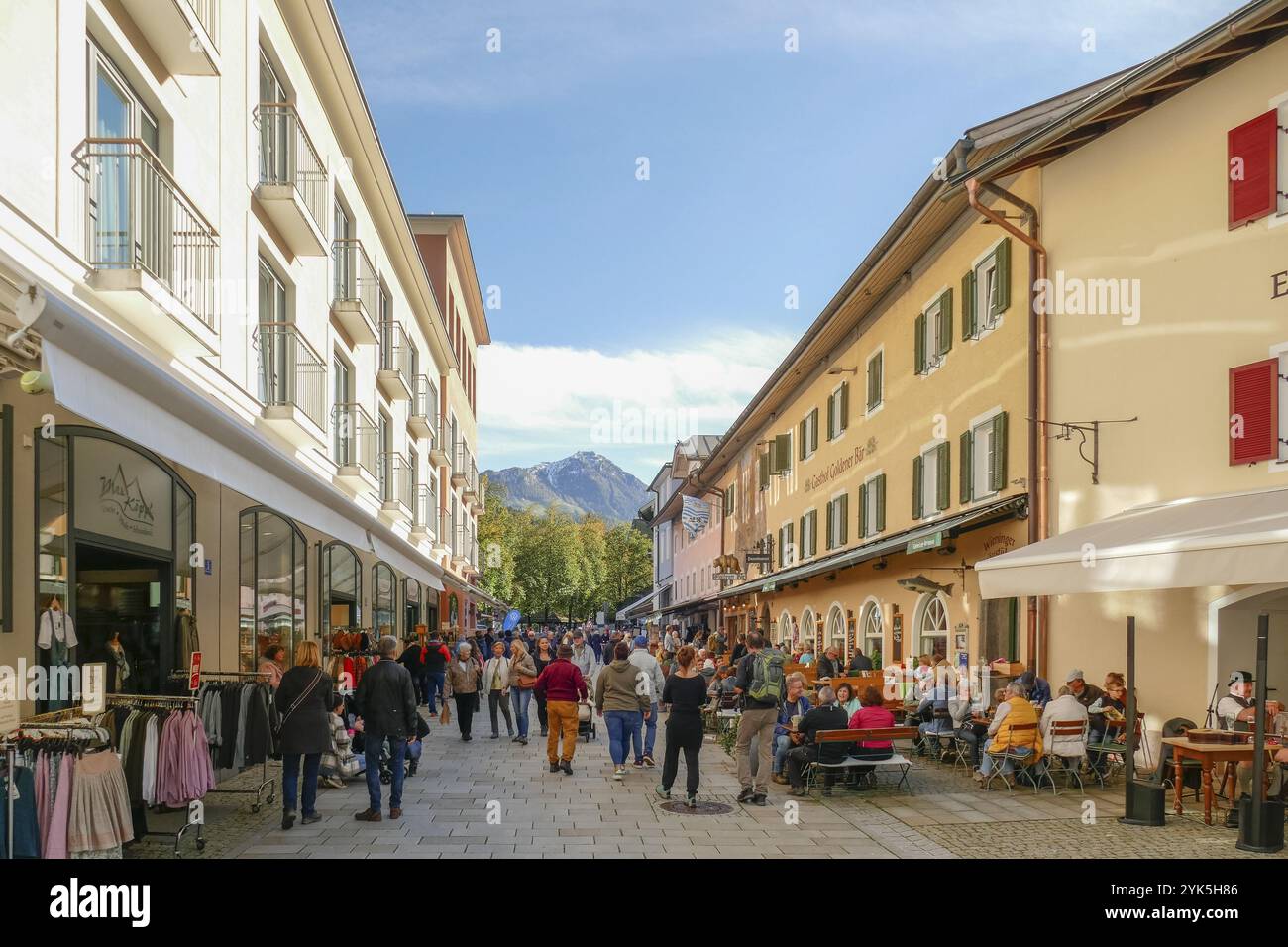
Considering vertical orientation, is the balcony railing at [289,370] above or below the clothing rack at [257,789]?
above

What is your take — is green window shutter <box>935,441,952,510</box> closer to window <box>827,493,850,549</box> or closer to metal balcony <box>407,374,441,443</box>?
window <box>827,493,850,549</box>

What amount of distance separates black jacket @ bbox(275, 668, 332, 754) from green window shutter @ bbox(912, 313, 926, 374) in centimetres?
1401

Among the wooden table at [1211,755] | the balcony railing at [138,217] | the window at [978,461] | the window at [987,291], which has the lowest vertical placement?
the wooden table at [1211,755]

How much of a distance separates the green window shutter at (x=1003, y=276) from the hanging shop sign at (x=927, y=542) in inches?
144

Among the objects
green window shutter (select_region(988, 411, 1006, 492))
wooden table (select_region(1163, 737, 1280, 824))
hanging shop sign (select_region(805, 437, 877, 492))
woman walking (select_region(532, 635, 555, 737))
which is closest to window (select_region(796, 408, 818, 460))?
hanging shop sign (select_region(805, 437, 877, 492))

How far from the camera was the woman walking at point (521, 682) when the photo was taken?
1655 centimetres

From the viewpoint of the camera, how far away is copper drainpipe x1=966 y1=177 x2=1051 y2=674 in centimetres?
1502

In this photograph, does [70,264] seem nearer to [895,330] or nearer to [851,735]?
[851,735]

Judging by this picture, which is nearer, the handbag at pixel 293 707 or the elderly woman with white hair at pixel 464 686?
the handbag at pixel 293 707

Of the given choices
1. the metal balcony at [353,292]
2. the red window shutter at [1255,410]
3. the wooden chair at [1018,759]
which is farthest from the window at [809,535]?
the red window shutter at [1255,410]

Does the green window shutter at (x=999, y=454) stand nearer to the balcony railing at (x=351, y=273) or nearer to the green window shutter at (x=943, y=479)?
the green window shutter at (x=943, y=479)

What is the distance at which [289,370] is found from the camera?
51.7 feet

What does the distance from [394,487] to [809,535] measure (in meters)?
11.4

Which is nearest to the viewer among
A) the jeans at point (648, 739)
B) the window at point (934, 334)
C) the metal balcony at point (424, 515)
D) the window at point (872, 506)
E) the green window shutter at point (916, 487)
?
the jeans at point (648, 739)
